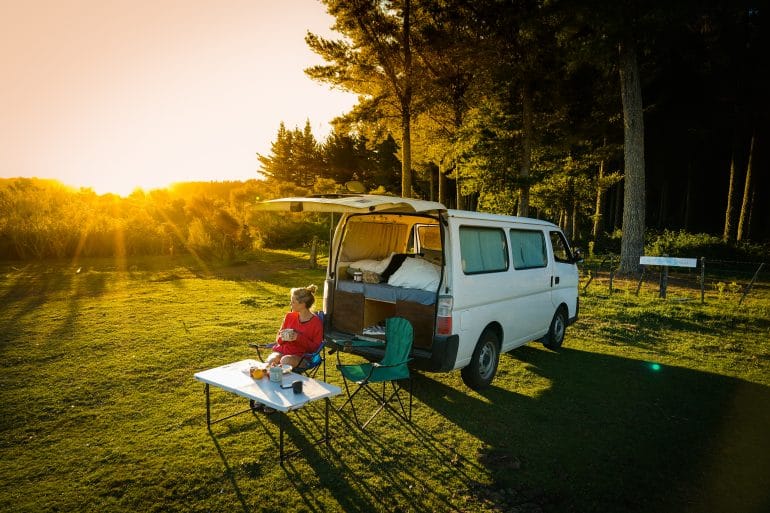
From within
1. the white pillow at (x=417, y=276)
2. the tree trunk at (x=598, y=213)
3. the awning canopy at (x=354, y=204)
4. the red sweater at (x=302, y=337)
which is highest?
the tree trunk at (x=598, y=213)

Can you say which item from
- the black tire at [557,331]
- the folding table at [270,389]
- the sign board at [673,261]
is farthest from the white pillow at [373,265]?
the sign board at [673,261]

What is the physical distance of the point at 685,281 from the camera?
556 inches

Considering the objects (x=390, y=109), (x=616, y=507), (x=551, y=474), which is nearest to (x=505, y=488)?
(x=551, y=474)

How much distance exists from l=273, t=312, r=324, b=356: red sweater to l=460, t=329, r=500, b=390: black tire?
6.25 feet

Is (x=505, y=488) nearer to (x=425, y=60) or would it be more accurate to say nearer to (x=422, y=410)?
(x=422, y=410)

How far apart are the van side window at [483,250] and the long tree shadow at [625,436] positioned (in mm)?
1639

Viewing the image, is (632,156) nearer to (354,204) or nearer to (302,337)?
(354,204)

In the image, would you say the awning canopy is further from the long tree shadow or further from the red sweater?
the long tree shadow

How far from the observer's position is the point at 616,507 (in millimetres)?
3432

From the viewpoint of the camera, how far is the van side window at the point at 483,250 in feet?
17.4

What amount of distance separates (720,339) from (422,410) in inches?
260

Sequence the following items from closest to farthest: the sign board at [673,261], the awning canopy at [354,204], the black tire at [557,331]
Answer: the awning canopy at [354,204] < the black tire at [557,331] < the sign board at [673,261]

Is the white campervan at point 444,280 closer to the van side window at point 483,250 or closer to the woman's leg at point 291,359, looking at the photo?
the van side window at point 483,250

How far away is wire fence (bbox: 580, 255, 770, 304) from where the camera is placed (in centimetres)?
1172
